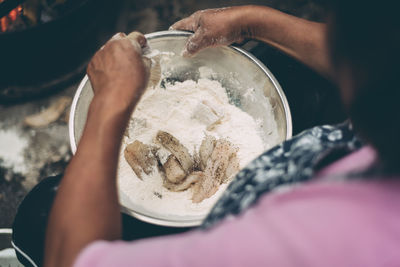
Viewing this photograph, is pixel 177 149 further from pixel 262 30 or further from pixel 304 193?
pixel 304 193

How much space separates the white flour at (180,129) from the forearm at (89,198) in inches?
12.6

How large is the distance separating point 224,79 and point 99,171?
2.10 feet

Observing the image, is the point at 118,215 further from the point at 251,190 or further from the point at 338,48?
the point at 338,48

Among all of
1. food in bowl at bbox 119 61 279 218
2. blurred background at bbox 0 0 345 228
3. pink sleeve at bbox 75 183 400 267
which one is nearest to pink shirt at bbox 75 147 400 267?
pink sleeve at bbox 75 183 400 267

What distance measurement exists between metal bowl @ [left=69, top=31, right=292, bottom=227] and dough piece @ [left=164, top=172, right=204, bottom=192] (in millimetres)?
142

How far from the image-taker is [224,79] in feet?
3.76

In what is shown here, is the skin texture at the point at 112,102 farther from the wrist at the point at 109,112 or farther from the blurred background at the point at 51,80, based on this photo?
the blurred background at the point at 51,80

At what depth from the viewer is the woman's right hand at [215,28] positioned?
966 millimetres

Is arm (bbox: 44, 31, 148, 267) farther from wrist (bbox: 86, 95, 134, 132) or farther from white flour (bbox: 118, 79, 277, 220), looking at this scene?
white flour (bbox: 118, 79, 277, 220)

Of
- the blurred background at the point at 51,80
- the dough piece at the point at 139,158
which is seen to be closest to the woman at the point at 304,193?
the dough piece at the point at 139,158

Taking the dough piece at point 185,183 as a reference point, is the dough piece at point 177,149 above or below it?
above

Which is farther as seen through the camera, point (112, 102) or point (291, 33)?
point (291, 33)

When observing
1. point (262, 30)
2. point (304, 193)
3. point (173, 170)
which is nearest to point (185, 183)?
point (173, 170)

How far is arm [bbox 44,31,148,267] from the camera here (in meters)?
0.59
